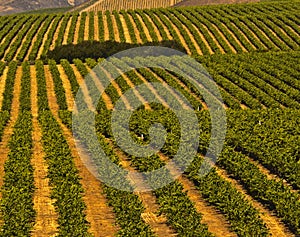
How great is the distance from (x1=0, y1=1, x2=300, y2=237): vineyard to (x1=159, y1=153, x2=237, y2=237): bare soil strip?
40 millimetres

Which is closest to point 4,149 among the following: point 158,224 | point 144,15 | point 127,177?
point 127,177

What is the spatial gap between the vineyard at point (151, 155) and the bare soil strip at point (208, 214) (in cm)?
4

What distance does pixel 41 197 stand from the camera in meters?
20.1

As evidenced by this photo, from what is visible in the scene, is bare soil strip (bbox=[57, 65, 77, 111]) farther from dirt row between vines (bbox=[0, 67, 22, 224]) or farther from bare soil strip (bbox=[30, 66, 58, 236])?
bare soil strip (bbox=[30, 66, 58, 236])

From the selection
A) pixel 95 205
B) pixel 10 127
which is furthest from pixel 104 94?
pixel 95 205

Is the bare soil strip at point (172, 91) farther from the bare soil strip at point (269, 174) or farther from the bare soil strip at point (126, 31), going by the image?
the bare soil strip at point (126, 31)

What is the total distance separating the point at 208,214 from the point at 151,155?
5.29 metres

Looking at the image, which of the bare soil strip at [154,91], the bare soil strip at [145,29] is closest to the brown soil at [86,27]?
the bare soil strip at [145,29]

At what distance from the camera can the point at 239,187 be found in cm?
2108

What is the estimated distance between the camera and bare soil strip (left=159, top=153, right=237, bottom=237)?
57.1 ft

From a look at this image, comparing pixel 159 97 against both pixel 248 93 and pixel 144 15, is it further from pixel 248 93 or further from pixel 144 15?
pixel 144 15

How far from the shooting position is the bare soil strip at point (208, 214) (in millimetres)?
17417

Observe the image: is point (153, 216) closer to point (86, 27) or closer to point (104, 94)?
point (104, 94)

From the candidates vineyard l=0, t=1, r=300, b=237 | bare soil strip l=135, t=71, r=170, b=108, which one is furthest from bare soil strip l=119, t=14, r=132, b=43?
bare soil strip l=135, t=71, r=170, b=108
